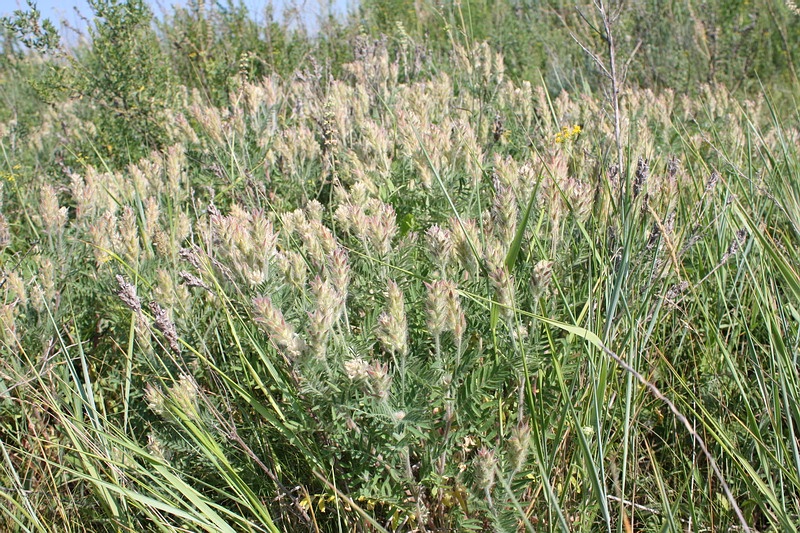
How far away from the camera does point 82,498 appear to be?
1.76m

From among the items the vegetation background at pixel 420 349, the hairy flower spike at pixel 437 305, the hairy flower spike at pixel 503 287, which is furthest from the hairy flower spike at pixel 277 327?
the hairy flower spike at pixel 503 287

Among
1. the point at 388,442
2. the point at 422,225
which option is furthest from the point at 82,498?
the point at 422,225

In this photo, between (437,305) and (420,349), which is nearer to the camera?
(437,305)

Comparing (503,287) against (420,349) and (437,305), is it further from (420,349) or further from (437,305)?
(420,349)

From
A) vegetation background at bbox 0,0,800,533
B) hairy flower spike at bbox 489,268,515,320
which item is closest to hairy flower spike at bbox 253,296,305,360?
vegetation background at bbox 0,0,800,533

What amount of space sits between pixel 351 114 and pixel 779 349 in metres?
2.54

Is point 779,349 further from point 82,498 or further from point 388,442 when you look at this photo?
point 82,498

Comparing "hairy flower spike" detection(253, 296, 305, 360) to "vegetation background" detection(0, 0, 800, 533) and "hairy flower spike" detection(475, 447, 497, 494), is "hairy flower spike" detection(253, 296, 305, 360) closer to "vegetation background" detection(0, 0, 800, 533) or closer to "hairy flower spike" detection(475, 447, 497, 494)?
"vegetation background" detection(0, 0, 800, 533)

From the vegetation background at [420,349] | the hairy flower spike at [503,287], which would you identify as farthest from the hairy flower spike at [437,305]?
the hairy flower spike at [503,287]

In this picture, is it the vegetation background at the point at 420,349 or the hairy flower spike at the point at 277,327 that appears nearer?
the hairy flower spike at the point at 277,327

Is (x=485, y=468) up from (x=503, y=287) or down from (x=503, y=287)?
down

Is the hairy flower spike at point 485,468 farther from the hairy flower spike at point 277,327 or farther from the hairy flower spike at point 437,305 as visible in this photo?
the hairy flower spike at point 277,327

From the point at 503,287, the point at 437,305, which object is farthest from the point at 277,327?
the point at 503,287

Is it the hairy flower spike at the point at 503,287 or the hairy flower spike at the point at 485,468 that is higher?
the hairy flower spike at the point at 503,287
